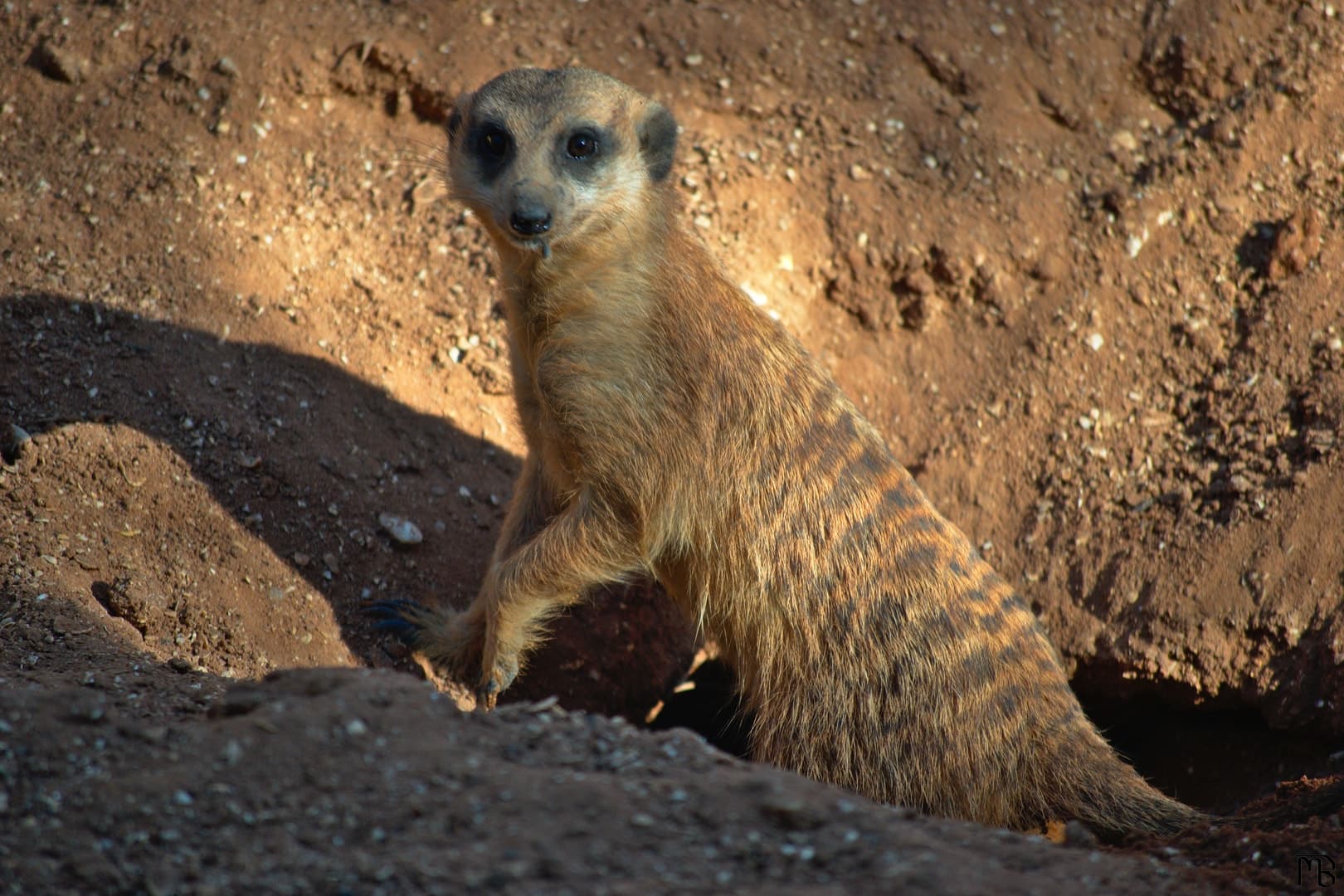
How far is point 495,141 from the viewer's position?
3.55m

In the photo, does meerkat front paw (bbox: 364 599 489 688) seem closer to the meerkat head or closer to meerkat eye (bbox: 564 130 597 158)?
the meerkat head

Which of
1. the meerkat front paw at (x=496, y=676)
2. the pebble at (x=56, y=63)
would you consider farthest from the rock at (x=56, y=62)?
the meerkat front paw at (x=496, y=676)

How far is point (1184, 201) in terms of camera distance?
542cm

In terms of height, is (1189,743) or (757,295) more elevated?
(757,295)

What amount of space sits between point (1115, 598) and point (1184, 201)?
2.15m

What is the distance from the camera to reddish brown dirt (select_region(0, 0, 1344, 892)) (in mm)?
4141

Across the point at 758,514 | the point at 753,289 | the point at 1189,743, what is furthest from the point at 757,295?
the point at 1189,743

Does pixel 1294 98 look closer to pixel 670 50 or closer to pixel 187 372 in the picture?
pixel 670 50

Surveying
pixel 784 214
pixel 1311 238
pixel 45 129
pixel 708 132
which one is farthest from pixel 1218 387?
pixel 45 129

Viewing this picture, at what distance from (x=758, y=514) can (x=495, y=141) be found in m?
1.58

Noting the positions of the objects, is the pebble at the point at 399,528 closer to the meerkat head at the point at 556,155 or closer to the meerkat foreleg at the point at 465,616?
the meerkat foreleg at the point at 465,616

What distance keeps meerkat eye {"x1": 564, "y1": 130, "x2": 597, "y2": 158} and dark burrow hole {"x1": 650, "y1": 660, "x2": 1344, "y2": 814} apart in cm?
221

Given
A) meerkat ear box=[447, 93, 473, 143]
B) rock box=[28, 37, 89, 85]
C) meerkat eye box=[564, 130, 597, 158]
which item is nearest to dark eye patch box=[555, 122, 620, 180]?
meerkat eye box=[564, 130, 597, 158]

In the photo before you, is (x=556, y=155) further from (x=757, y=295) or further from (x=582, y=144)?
(x=757, y=295)
